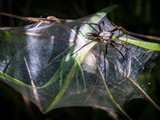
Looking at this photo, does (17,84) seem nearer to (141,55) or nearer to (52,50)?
Result: (52,50)

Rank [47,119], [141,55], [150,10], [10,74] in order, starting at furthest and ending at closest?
1. [150,10]
2. [47,119]
3. [141,55]
4. [10,74]

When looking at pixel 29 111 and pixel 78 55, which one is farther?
pixel 29 111

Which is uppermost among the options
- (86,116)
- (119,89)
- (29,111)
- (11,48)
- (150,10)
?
(11,48)

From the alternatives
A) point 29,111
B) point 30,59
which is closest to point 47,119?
point 29,111

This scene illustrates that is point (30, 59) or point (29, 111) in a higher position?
point (30, 59)

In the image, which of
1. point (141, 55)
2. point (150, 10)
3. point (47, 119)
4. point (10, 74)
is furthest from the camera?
point (150, 10)

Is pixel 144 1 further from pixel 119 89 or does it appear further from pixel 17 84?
pixel 17 84

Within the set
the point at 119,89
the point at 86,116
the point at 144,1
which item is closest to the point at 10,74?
the point at 119,89
